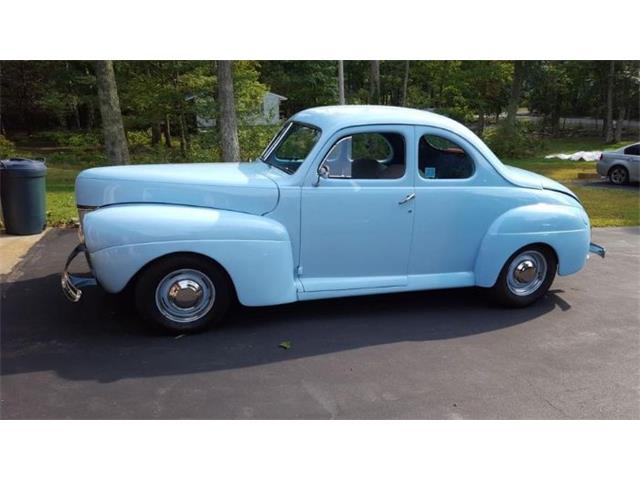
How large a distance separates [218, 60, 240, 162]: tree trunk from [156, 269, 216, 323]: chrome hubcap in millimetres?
8899

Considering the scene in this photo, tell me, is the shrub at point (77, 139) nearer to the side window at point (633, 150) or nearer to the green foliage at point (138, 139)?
the green foliage at point (138, 139)

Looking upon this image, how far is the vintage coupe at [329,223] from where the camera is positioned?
465 cm

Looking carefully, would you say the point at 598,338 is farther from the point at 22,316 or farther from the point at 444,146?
the point at 22,316

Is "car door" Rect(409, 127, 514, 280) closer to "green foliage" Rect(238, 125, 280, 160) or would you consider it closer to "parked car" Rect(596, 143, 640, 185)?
"green foliage" Rect(238, 125, 280, 160)

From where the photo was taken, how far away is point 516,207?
555 cm

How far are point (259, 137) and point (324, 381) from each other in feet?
45.5

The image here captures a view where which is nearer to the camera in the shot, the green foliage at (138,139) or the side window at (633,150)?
the side window at (633,150)

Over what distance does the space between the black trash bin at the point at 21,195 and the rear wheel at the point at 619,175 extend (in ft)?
→ 50.2

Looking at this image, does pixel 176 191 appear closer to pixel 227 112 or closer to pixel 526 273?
pixel 526 273

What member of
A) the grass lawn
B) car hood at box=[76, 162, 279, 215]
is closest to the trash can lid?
the grass lawn

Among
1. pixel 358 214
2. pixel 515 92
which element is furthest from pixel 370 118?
pixel 515 92

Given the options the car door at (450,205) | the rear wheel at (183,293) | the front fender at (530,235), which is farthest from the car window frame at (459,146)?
the rear wheel at (183,293)

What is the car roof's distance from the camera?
5.19 metres

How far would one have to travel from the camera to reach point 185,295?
4719 millimetres
